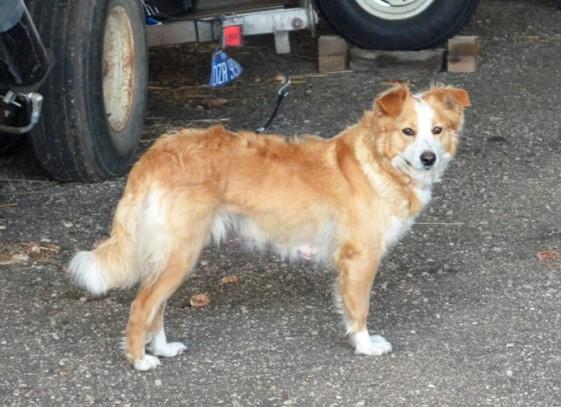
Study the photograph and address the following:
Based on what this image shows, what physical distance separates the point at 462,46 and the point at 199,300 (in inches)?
138

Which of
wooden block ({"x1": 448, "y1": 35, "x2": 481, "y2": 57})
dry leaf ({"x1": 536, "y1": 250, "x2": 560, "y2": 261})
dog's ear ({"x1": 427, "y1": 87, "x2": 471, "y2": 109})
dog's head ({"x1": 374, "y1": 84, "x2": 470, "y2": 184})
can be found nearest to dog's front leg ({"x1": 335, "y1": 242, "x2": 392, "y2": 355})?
dog's head ({"x1": 374, "y1": 84, "x2": 470, "y2": 184})

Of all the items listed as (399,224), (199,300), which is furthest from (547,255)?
(199,300)

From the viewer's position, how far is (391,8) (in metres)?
7.76

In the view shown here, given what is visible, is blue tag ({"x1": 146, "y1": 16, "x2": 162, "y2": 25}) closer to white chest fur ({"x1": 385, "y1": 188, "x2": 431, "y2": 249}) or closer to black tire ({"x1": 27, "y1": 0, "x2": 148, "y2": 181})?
black tire ({"x1": 27, "y1": 0, "x2": 148, "y2": 181})

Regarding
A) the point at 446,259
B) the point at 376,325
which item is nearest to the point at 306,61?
the point at 446,259

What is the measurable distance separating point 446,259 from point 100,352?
179 centimetres

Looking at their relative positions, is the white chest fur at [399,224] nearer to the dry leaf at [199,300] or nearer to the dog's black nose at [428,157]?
the dog's black nose at [428,157]

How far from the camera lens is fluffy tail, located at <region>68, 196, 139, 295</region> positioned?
4.63 metres

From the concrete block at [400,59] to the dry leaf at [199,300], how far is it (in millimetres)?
3192

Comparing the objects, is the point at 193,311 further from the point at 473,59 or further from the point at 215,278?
the point at 473,59

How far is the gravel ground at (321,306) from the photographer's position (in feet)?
14.8

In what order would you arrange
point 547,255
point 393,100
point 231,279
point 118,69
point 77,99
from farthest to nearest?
point 118,69 < point 77,99 < point 547,255 < point 231,279 < point 393,100

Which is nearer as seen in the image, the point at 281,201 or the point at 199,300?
the point at 281,201

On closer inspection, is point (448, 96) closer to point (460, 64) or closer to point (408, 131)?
point (408, 131)
